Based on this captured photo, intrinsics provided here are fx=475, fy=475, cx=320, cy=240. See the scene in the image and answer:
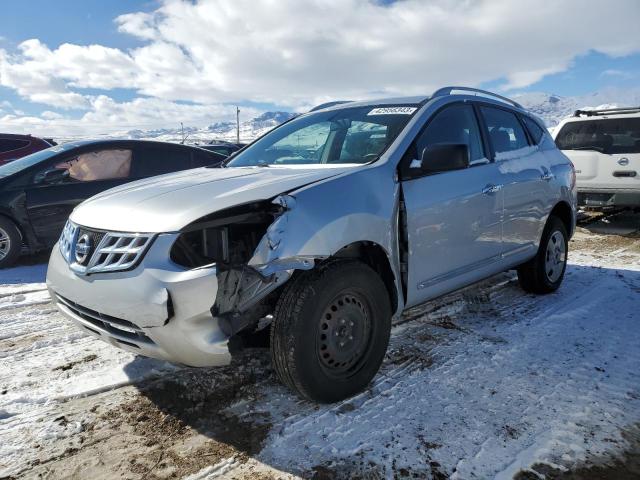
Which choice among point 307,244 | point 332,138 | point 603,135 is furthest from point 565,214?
point 603,135

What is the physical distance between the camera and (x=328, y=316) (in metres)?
2.49

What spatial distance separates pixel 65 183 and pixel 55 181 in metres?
0.11

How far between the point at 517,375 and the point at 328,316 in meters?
1.31

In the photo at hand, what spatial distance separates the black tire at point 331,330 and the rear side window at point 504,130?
1.86m

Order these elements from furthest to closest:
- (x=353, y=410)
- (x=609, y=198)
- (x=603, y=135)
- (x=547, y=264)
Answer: (x=603, y=135) < (x=609, y=198) < (x=547, y=264) < (x=353, y=410)

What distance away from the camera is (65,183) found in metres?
5.97

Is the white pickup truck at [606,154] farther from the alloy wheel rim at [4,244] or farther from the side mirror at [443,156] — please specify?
Answer: the alloy wheel rim at [4,244]

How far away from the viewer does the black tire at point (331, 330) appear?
7.57ft

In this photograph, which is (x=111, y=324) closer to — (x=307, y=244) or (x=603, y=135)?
(x=307, y=244)

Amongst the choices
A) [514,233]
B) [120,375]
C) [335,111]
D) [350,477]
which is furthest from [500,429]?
[335,111]

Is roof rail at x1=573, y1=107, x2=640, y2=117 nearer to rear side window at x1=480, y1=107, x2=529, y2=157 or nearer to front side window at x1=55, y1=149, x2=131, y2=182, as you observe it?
rear side window at x1=480, y1=107, x2=529, y2=157

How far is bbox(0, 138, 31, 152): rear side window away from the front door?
31.3 ft

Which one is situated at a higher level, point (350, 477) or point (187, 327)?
point (187, 327)

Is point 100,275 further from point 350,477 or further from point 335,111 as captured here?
point 335,111
